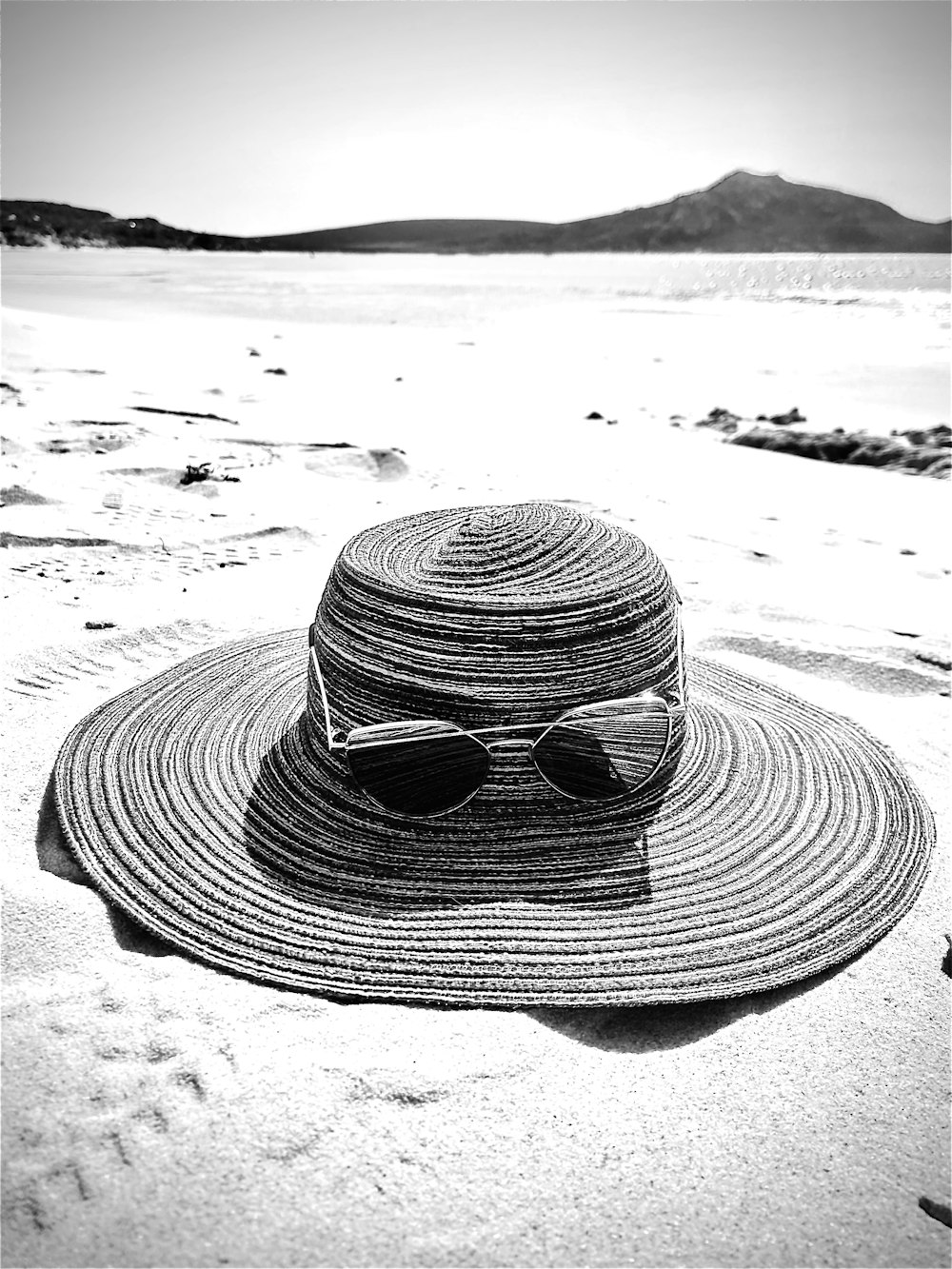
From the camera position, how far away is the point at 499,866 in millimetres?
1879

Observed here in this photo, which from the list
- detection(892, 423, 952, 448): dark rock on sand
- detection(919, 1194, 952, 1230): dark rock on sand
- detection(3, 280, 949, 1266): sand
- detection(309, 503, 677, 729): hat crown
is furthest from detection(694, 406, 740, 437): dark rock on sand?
detection(919, 1194, 952, 1230): dark rock on sand

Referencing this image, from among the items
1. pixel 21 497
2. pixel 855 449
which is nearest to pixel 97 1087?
pixel 21 497

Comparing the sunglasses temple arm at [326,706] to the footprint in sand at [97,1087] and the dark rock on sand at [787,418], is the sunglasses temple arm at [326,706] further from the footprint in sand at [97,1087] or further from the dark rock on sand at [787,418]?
the dark rock on sand at [787,418]

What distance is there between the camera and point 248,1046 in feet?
5.08

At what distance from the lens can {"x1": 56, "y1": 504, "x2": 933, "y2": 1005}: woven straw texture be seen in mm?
1693

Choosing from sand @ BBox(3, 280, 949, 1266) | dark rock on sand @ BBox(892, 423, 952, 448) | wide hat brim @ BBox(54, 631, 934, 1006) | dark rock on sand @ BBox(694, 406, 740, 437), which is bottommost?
sand @ BBox(3, 280, 949, 1266)

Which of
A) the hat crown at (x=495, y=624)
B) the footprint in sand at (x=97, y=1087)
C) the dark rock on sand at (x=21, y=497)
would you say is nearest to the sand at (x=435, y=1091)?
the footprint in sand at (x=97, y=1087)

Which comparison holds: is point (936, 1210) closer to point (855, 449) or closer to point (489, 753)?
point (489, 753)

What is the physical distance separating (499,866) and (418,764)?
0.88ft

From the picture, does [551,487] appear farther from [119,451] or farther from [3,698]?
[3,698]

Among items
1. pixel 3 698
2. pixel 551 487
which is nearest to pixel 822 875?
pixel 3 698

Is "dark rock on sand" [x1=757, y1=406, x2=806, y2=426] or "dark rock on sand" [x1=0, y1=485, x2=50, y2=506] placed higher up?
"dark rock on sand" [x1=757, y1=406, x2=806, y2=426]

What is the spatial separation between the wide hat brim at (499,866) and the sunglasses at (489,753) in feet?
0.17

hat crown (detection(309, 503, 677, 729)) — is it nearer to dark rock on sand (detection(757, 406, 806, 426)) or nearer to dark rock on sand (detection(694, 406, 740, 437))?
dark rock on sand (detection(694, 406, 740, 437))
